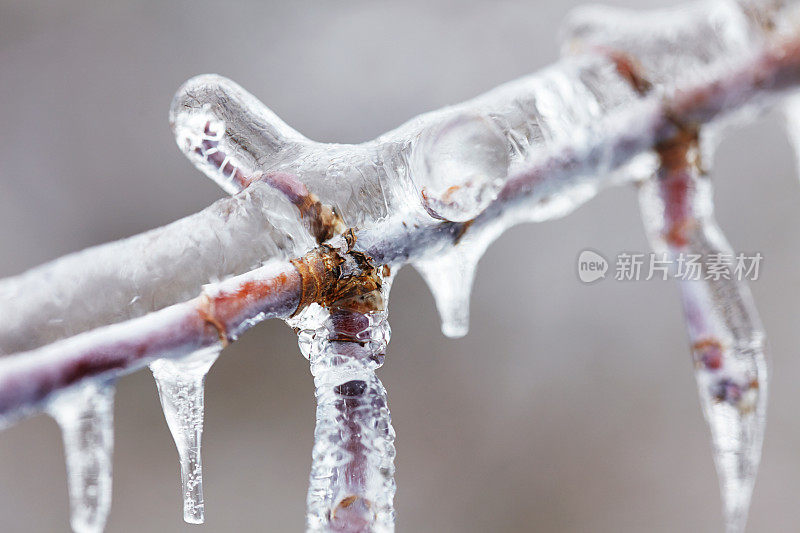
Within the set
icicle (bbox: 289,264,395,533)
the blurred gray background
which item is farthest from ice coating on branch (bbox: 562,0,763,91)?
the blurred gray background

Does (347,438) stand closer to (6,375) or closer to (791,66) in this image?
(6,375)

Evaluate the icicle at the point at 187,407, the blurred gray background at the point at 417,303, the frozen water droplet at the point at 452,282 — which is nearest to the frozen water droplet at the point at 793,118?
the frozen water droplet at the point at 452,282

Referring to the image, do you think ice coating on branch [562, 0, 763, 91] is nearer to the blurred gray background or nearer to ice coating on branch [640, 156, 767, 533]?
ice coating on branch [640, 156, 767, 533]

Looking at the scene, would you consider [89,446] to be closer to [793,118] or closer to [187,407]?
[187,407]

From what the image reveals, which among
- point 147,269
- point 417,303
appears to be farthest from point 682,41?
point 417,303

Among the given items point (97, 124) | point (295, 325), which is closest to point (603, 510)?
point (97, 124)

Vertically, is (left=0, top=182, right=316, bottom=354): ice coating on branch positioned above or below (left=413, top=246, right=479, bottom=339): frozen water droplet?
below
